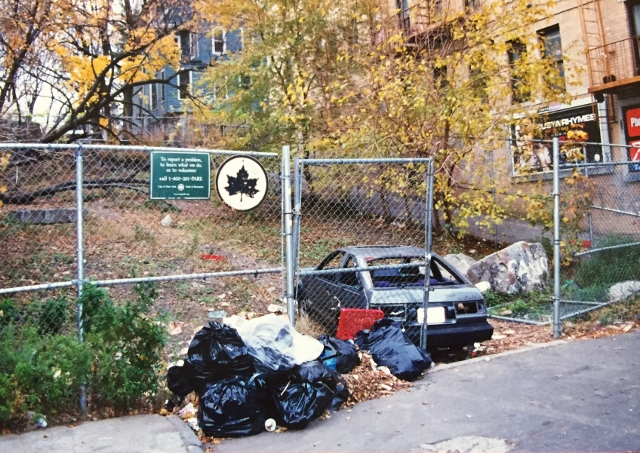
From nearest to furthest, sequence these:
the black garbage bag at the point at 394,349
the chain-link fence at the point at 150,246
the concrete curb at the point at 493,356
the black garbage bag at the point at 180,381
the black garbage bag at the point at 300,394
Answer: the black garbage bag at the point at 300,394
the black garbage bag at the point at 180,381
the black garbage bag at the point at 394,349
the concrete curb at the point at 493,356
the chain-link fence at the point at 150,246

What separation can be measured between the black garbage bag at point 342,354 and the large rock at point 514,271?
5.61m

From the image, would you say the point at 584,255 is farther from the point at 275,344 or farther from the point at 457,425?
the point at 275,344

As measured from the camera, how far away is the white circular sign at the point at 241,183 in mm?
5508

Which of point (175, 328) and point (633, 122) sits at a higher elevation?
point (633, 122)

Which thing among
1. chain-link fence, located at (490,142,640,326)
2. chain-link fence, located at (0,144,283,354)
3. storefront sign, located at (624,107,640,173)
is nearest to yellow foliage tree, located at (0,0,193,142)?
chain-link fence, located at (0,144,283,354)

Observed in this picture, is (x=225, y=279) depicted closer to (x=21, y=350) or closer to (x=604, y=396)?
(x=21, y=350)

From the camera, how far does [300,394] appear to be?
448cm

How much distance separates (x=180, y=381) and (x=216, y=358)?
Result: 485mm

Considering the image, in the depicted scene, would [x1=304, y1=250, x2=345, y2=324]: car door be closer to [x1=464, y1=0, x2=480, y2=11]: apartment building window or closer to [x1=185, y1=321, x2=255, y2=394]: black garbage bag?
[x1=185, y1=321, x2=255, y2=394]: black garbage bag

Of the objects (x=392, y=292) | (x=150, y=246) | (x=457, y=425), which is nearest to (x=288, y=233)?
(x=392, y=292)

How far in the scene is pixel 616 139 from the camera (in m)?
16.2

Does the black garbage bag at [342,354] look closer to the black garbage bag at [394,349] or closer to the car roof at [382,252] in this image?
the black garbage bag at [394,349]

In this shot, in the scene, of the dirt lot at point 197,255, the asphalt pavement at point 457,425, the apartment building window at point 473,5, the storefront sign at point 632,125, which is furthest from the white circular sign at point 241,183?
the storefront sign at point 632,125

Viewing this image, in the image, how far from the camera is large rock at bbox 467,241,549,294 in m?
10.3
